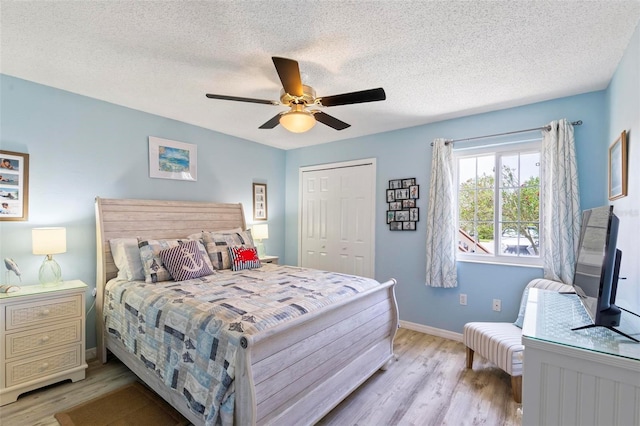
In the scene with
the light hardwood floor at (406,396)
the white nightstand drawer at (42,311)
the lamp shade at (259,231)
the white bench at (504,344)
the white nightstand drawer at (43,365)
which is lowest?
the light hardwood floor at (406,396)

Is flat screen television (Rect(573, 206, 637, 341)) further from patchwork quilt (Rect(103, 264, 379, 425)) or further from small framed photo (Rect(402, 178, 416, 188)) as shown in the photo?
small framed photo (Rect(402, 178, 416, 188))

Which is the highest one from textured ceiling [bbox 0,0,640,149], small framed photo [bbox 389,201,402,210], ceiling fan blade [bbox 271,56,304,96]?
textured ceiling [bbox 0,0,640,149]

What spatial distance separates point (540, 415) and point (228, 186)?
154 inches

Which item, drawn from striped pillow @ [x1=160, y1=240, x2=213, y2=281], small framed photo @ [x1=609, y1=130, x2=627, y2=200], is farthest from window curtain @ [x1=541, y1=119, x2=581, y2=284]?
striped pillow @ [x1=160, y1=240, x2=213, y2=281]

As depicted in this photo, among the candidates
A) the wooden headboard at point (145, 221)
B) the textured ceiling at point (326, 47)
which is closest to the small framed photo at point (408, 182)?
the textured ceiling at point (326, 47)

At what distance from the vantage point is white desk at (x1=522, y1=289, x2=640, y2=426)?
105cm

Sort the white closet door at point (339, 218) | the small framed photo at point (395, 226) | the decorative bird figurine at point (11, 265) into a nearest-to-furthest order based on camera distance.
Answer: the decorative bird figurine at point (11, 265) → the small framed photo at point (395, 226) → the white closet door at point (339, 218)

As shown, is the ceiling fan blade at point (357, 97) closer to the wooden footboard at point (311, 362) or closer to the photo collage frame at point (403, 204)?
the wooden footboard at point (311, 362)

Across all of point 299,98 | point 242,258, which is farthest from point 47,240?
point 299,98

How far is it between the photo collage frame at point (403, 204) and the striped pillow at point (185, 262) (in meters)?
2.32

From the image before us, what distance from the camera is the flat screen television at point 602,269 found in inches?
49.4

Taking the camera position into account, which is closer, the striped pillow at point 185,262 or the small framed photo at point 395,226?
the striped pillow at point 185,262

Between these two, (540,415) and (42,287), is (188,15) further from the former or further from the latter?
(540,415)

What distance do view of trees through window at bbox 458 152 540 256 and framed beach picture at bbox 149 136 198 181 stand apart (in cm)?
332
